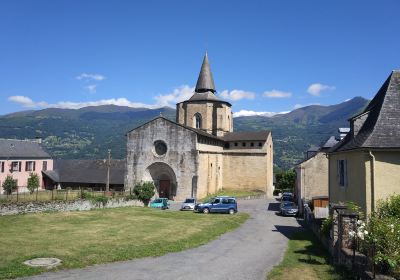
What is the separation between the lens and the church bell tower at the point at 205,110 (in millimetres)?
57250

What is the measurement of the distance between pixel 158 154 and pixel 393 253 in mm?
38482

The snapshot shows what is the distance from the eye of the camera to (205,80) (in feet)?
194

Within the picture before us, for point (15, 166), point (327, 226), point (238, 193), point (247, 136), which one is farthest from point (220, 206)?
point (15, 166)

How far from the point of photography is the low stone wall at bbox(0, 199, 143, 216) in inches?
1019

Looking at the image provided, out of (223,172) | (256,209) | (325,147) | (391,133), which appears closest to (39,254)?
(391,133)

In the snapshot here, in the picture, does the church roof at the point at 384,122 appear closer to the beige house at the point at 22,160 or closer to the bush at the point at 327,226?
the bush at the point at 327,226

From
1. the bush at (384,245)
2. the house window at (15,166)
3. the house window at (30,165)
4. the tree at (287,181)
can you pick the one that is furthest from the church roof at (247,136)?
the bush at (384,245)

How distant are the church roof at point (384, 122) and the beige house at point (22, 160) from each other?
41.6m

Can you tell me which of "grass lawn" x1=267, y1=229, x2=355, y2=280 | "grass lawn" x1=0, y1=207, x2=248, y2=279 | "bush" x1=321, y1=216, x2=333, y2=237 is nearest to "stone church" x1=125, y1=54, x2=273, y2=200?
"grass lawn" x1=0, y1=207, x2=248, y2=279

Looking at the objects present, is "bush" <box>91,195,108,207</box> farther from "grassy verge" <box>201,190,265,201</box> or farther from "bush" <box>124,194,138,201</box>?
"grassy verge" <box>201,190,265,201</box>

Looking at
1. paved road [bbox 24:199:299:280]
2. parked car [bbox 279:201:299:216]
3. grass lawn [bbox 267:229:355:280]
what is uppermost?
parked car [bbox 279:201:299:216]

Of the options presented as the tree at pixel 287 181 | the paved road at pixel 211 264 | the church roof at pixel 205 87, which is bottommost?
the paved road at pixel 211 264

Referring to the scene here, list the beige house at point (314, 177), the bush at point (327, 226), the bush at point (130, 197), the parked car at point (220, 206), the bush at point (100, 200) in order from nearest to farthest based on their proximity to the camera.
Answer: the bush at point (327, 226), the bush at point (100, 200), the parked car at point (220, 206), the beige house at point (314, 177), the bush at point (130, 197)

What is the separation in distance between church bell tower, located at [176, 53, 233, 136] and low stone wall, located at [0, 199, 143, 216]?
2471 cm
